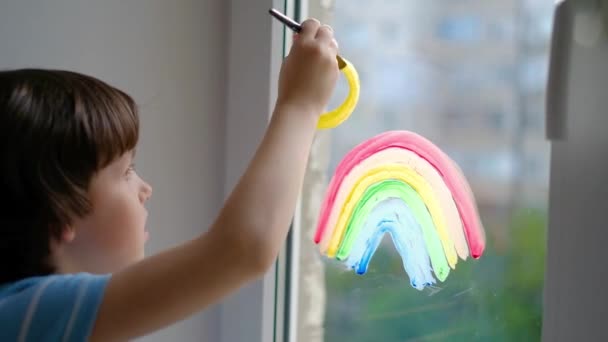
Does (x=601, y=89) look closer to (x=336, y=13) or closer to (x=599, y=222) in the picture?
(x=599, y=222)

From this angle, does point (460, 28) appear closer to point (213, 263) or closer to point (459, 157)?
point (459, 157)

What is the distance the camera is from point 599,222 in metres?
0.43

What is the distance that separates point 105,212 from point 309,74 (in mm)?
197

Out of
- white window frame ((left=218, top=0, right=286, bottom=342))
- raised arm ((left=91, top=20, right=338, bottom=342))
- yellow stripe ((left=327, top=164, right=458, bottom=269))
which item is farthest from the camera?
white window frame ((left=218, top=0, right=286, bottom=342))

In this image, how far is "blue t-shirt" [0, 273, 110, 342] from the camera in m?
0.48

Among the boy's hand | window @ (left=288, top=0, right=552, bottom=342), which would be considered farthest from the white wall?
the boy's hand

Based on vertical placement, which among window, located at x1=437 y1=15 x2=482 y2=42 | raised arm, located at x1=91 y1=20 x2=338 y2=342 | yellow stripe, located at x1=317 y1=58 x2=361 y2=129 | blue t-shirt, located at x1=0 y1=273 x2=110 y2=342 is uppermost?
window, located at x1=437 y1=15 x2=482 y2=42

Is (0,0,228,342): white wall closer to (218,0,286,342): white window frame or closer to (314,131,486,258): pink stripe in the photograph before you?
(218,0,286,342): white window frame

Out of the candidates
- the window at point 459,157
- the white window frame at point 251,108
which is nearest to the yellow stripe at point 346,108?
the window at point 459,157

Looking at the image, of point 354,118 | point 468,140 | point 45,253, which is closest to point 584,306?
point 468,140

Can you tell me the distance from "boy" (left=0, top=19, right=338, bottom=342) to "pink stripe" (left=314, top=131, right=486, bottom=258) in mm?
101

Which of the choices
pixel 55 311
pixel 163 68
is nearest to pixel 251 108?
pixel 163 68

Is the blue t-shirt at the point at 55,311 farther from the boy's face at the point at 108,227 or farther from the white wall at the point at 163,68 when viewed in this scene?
the white wall at the point at 163,68

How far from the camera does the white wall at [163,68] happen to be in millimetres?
765
